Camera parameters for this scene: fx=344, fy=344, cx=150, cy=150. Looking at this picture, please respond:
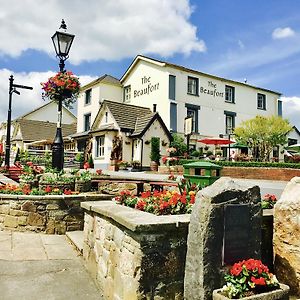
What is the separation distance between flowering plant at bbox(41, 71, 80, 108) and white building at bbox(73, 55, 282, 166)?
1967 centimetres

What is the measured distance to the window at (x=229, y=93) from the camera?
33688mm

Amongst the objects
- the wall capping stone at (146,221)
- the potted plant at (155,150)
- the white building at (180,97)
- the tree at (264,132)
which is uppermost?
the white building at (180,97)

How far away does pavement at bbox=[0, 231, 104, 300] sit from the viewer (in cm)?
410

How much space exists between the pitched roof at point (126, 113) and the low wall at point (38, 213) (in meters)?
20.2

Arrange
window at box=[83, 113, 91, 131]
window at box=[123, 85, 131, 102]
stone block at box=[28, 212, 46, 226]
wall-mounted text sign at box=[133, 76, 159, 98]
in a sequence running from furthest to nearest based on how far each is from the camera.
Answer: window at box=[83, 113, 91, 131]
window at box=[123, 85, 131, 102]
wall-mounted text sign at box=[133, 76, 159, 98]
stone block at box=[28, 212, 46, 226]

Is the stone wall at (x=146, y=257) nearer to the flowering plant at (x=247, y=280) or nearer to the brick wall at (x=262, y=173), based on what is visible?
the flowering plant at (x=247, y=280)

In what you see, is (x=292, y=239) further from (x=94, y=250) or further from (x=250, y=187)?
(x=94, y=250)

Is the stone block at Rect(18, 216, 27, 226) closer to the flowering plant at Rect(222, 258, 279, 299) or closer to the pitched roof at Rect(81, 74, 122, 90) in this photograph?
the flowering plant at Rect(222, 258, 279, 299)

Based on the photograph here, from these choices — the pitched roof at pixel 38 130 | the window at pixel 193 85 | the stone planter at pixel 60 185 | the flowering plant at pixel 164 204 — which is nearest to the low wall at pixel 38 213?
the stone planter at pixel 60 185

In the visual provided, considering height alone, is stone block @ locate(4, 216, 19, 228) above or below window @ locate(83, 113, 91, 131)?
below

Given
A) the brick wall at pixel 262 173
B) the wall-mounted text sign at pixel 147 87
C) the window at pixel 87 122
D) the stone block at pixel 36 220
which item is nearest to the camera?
the stone block at pixel 36 220

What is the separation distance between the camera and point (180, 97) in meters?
29.9

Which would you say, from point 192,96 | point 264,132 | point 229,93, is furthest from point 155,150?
point 229,93

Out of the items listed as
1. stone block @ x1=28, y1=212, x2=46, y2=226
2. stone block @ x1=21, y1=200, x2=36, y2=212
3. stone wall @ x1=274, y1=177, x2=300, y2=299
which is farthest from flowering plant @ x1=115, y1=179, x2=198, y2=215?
stone block @ x1=21, y1=200, x2=36, y2=212
